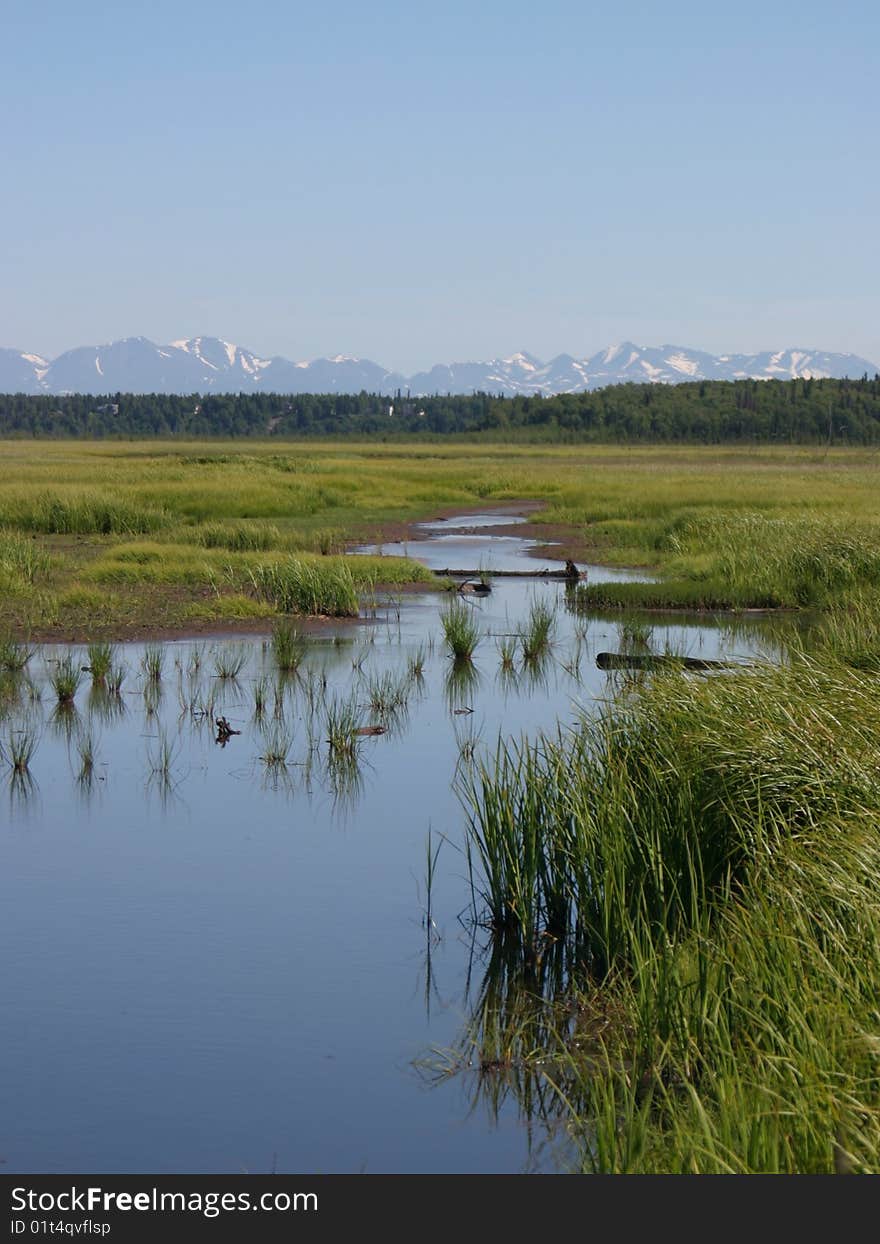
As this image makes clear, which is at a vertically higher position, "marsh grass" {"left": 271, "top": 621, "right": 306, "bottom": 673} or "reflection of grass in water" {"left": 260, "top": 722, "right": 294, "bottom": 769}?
"marsh grass" {"left": 271, "top": 621, "right": 306, "bottom": 673}

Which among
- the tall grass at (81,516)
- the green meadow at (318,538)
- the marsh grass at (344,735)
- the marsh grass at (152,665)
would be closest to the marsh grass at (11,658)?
the marsh grass at (152,665)

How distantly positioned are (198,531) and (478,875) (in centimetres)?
2244

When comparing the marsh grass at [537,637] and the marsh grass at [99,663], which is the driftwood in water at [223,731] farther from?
the marsh grass at [537,637]

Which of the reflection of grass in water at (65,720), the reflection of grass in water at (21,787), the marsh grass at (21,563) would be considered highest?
the marsh grass at (21,563)

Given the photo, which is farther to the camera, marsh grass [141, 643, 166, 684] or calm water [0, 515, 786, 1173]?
marsh grass [141, 643, 166, 684]

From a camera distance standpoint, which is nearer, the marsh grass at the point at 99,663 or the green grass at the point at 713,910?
the green grass at the point at 713,910

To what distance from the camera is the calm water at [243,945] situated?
687cm

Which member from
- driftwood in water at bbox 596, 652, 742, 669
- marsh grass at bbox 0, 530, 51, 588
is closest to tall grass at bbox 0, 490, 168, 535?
marsh grass at bbox 0, 530, 51, 588

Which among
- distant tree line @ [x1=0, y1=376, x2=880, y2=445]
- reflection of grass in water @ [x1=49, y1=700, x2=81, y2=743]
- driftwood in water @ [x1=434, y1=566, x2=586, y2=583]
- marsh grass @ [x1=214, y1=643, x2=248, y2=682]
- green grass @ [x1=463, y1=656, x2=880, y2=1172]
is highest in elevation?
distant tree line @ [x1=0, y1=376, x2=880, y2=445]

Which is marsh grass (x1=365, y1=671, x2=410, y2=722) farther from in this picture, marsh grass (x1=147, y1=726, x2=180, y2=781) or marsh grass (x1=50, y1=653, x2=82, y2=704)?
marsh grass (x1=50, y1=653, x2=82, y2=704)

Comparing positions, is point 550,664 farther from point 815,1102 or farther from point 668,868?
point 815,1102

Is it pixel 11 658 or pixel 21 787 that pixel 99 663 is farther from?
pixel 21 787

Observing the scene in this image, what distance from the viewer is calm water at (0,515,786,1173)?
6.87 metres

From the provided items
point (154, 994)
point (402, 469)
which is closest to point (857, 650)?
point (154, 994)
